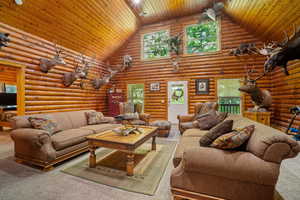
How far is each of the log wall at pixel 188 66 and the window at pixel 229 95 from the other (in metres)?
0.25

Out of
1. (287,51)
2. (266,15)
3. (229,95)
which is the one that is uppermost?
(266,15)

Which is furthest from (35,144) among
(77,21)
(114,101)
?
(114,101)

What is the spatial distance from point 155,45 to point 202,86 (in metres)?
3.20

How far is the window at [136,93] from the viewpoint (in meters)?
6.93

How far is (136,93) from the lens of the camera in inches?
276

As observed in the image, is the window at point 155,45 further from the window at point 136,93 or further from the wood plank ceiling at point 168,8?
the window at point 136,93

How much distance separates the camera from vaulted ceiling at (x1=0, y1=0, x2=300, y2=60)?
132 inches

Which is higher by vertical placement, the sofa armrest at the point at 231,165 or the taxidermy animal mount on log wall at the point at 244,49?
the taxidermy animal mount on log wall at the point at 244,49

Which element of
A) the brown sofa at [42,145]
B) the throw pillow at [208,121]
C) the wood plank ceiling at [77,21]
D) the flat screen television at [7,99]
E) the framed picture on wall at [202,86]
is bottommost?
the brown sofa at [42,145]

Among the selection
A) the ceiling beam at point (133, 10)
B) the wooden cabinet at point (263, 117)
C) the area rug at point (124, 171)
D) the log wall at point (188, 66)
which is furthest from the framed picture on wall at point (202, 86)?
the ceiling beam at point (133, 10)

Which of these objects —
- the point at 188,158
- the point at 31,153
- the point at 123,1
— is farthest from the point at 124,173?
the point at 123,1

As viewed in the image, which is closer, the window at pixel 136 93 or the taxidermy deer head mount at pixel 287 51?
the taxidermy deer head mount at pixel 287 51

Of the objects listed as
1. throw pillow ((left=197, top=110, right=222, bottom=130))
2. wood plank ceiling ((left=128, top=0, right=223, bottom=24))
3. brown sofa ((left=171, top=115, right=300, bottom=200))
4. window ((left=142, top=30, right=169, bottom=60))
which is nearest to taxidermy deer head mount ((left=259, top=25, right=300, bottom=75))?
throw pillow ((left=197, top=110, right=222, bottom=130))

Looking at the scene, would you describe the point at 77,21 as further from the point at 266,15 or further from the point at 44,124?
the point at 266,15
